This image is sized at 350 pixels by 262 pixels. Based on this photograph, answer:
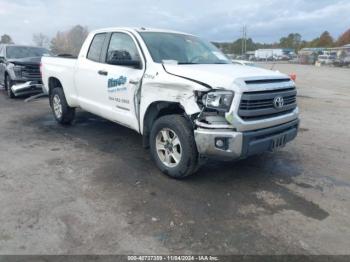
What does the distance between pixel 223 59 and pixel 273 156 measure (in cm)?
179

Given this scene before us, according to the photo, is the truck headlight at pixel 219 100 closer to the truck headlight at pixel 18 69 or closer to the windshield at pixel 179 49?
the windshield at pixel 179 49

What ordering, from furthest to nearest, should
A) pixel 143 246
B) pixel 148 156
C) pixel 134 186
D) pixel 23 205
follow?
pixel 148 156
pixel 134 186
pixel 23 205
pixel 143 246

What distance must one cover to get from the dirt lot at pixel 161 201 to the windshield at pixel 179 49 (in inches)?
62.1

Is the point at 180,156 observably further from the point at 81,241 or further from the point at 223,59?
the point at 223,59

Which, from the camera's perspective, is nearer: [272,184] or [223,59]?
[272,184]

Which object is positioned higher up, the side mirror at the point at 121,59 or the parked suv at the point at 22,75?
the side mirror at the point at 121,59

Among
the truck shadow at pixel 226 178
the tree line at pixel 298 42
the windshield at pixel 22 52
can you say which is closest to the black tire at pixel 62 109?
the truck shadow at pixel 226 178

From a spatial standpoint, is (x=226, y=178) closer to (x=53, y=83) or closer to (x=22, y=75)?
(x=53, y=83)

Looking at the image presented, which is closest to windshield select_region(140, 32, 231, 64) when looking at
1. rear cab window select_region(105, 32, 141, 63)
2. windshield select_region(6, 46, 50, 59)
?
rear cab window select_region(105, 32, 141, 63)

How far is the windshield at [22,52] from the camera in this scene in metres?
11.6

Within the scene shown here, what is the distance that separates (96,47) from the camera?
229 inches

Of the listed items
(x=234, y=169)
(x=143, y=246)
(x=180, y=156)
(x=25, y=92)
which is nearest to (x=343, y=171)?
(x=234, y=169)

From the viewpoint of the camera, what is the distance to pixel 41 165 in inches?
191

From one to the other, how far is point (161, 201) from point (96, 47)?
3.27m
